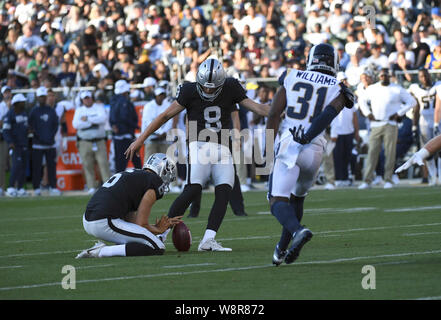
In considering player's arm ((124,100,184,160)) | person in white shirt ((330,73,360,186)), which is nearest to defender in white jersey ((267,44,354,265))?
player's arm ((124,100,184,160))

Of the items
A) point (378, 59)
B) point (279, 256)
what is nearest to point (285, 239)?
point (279, 256)

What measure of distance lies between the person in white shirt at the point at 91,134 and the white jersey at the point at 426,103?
20.4 ft

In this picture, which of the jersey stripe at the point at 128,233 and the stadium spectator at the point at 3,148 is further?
the stadium spectator at the point at 3,148

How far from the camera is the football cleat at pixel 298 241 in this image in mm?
7254

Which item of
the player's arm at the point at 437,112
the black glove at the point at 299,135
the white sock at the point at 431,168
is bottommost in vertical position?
the white sock at the point at 431,168

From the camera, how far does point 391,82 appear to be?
63.9 ft

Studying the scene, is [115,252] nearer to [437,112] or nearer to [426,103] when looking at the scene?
[437,112]

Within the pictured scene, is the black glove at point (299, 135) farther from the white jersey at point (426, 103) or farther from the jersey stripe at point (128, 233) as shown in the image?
the white jersey at point (426, 103)

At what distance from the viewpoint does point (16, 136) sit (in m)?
20.0

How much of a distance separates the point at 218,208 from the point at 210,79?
48.3 inches

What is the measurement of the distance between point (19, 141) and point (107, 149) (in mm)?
2214

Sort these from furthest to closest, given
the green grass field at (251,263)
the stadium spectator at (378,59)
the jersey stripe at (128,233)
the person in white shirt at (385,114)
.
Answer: the stadium spectator at (378,59)
the person in white shirt at (385,114)
the jersey stripe at (128,233)
the green grass field at (251,263)

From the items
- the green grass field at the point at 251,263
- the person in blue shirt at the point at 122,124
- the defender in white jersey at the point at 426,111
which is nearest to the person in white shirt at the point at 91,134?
the person in blue shirt at the point at 122,124
